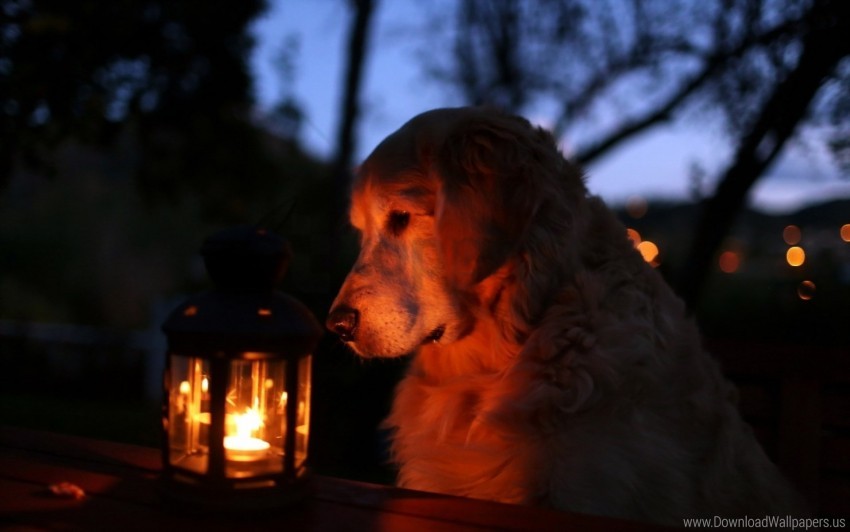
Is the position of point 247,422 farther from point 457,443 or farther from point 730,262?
point 730,262

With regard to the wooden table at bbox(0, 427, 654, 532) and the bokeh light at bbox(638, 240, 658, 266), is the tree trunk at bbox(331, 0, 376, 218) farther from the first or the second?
the wooden table at bbox(0, 427, 654, 532)

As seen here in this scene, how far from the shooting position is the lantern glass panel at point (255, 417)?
133 centimetres

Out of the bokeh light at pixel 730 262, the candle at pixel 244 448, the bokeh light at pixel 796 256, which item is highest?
the bokeh light at pixel 730 262

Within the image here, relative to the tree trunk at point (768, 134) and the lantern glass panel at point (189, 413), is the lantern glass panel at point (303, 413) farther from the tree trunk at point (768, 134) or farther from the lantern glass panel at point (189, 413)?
the tree trunk at point (768, 134)

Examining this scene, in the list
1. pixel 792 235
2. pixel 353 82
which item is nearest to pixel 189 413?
pixel 792 235

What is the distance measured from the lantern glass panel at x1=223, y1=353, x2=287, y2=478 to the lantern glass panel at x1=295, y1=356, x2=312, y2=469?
37mm

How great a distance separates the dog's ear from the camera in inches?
75.3

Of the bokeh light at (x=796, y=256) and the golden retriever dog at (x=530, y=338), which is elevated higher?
the bokeh light at (x=796, y=256)

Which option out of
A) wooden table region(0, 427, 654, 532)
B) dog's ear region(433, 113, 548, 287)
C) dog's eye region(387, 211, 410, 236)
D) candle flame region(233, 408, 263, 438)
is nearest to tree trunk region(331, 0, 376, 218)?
dog's eye region(387, 211, 410, 236)

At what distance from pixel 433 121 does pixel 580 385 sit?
845 millimetres

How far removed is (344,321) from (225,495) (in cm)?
67

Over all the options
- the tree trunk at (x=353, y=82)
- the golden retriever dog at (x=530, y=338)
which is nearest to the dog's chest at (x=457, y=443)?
the golden retriever dog at (x=530, y=338)

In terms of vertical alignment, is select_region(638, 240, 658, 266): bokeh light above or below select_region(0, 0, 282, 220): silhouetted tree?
below

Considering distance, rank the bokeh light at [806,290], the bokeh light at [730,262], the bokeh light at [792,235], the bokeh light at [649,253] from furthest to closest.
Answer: the bokeh light at [730,262], the bokeh light at [792,235], the bokeh light at [806,290], the bokeh light at [649,253]
